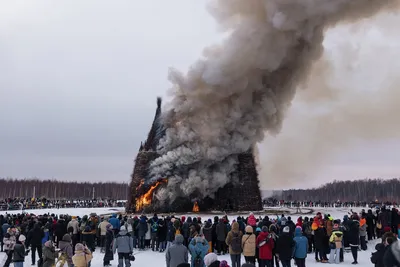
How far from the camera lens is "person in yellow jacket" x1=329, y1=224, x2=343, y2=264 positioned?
50.9ft

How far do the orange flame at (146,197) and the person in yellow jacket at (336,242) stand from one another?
25.4m

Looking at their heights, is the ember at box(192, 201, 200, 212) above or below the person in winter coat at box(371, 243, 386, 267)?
above

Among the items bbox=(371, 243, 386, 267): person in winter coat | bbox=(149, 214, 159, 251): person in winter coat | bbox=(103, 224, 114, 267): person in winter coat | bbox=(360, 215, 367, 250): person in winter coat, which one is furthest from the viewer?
bbox=(149, 214, 159, 251): person in winter coat

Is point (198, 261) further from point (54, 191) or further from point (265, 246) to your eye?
point (54, 191)

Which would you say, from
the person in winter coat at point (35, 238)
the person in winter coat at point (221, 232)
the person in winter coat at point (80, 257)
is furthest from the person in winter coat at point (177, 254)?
the person in winter coat at point (35, 238)

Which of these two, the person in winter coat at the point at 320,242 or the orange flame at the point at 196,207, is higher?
the orange flame at the point at 196,207

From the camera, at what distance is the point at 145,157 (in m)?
41.3

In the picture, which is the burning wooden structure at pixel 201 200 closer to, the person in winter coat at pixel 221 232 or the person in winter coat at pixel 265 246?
the person in winter coat at pixel 221 232

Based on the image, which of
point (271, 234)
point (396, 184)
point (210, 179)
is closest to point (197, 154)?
point (210, 179)

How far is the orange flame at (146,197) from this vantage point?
40.1 meters

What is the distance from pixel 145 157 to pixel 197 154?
5408 mm

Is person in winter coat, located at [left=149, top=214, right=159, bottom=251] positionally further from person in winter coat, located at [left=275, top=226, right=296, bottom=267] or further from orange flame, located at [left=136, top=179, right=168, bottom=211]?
orange flame, located at [left=136, top=179, right=168, bottom=211]

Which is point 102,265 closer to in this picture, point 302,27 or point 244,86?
point 244,86

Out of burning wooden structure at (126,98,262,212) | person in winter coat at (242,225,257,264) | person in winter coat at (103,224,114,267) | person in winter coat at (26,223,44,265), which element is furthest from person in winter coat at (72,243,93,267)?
burning wooden structure at (126,98,262,212)
